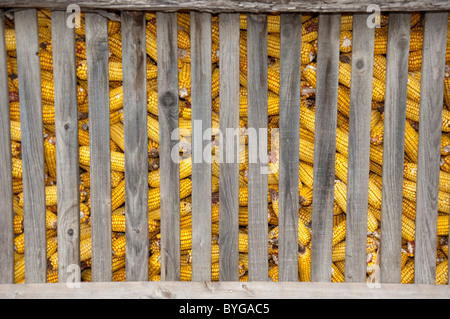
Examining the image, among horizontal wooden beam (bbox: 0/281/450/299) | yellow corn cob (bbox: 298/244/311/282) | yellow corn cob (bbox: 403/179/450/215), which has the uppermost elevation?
yellow corn cob (bbox: 403/179/450/215)

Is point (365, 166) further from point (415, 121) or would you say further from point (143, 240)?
point (143, 240)

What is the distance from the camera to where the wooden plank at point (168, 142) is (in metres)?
2.18

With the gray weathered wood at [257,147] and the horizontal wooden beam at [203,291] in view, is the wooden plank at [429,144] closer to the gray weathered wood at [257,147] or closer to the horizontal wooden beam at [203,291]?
the horizontal wooden beam at [203,291]

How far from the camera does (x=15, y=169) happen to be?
229 cm

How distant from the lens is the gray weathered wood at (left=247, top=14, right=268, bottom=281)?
85.8 inches

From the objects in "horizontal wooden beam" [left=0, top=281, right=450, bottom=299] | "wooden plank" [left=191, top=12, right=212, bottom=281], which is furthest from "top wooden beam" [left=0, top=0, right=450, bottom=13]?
"horizontal wooden beam" [left=0, top=281, right=450, bottom=299]

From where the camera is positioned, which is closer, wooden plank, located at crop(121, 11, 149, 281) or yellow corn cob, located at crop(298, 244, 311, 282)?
wooden plank, located at crop(121, 11, 149, 281)

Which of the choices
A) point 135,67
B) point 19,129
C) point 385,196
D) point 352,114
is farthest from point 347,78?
point 19,129

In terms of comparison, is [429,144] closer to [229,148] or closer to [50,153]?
[229,148]

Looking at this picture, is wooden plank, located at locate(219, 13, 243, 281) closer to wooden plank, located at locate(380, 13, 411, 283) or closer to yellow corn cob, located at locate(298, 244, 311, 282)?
yellow corn cob, located at locate(298, 244, 311, 282)

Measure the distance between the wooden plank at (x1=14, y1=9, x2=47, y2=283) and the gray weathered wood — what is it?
→ 0.99m

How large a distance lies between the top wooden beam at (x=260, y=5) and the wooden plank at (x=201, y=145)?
11cm

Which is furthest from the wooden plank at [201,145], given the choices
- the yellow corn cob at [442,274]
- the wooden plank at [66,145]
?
the yellow corn cob at [442,274]

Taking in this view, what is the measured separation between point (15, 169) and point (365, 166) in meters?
1.68
